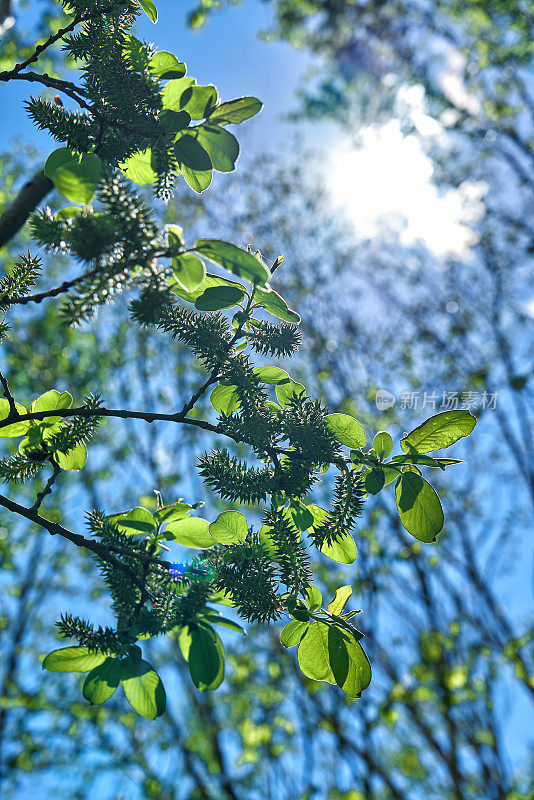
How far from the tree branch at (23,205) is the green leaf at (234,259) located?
673mm

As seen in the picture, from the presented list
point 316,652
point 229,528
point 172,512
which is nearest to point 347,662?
point 316,652

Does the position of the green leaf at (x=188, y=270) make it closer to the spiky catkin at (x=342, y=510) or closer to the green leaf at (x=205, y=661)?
the spiky catkin at (x=342, y=510)

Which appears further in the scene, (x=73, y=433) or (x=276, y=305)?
(x=73, y=433)

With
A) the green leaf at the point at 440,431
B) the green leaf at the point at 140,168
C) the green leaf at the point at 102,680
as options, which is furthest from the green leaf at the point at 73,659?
the green leaf at the point at 140,168

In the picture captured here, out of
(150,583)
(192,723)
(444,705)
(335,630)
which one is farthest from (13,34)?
(192,723)

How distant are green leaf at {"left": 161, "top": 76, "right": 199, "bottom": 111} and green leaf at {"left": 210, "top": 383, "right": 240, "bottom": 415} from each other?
0.52 metres

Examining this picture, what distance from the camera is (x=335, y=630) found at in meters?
0.84

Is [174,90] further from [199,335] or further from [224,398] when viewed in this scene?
[224,398]

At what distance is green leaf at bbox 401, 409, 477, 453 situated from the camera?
82 cm

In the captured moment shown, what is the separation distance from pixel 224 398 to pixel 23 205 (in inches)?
27.9

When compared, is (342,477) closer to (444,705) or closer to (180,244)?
(180,244)

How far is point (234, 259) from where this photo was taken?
732mm

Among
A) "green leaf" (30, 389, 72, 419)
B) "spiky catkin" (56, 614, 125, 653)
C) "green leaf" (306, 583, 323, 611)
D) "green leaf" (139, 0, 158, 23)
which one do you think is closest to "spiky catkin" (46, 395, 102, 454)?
"green leaf" (30, 389, 72, 419)

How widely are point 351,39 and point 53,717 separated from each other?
11417 mm
